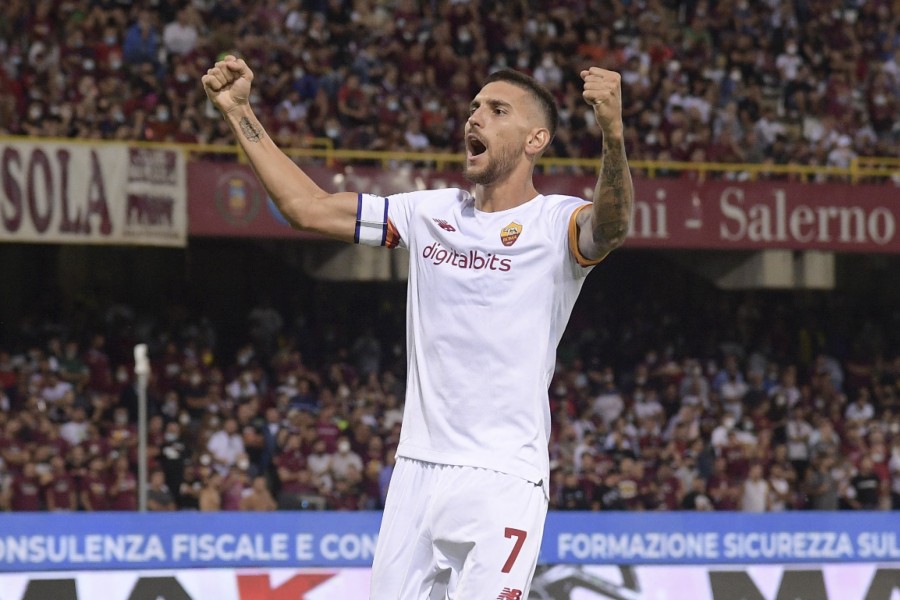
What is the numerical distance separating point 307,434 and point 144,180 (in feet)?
10.8

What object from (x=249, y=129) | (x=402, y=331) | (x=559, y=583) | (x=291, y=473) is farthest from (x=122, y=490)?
(x=249, y=129)

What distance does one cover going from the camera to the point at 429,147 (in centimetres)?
1842

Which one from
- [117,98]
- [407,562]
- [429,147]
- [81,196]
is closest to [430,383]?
[407,562]

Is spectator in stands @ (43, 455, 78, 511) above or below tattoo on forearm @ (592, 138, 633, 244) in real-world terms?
below

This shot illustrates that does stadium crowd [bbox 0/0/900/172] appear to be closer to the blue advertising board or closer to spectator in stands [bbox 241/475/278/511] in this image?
spectator in stands [bbox 241/475/278/511]

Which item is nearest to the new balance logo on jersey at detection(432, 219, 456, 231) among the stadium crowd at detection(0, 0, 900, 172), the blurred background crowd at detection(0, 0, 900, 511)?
the blurred background crowd at detection(0, 0, 900, 511)

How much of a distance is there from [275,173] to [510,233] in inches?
29.2

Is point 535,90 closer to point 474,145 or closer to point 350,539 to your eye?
point 474,145

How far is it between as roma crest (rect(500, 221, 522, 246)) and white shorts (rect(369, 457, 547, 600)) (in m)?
0.67

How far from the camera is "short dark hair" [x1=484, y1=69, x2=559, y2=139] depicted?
14.6 feet

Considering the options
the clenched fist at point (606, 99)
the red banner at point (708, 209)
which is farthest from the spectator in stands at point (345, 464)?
the clenched fist at point (606, 99)

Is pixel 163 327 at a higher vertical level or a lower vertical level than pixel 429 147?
lower

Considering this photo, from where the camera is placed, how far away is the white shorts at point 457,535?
4250 millimetres

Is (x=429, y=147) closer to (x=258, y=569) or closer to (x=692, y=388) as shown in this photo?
(x=692, y=388)
